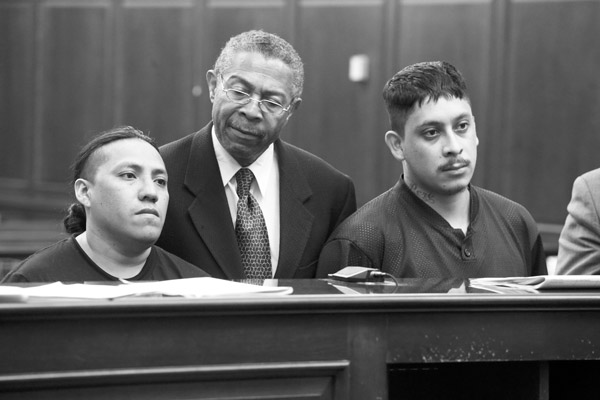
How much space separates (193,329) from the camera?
5.93 ft

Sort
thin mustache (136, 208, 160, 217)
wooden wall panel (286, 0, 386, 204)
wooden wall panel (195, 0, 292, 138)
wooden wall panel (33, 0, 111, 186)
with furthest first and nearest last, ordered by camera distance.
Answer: wooden wall panel (33, 0, 111, 186) < wooden wall panel (195, 0, 292, 138) < wooden wall panel (286, 0, 386, 204) < thin mustache (136, 208, 160, 217)

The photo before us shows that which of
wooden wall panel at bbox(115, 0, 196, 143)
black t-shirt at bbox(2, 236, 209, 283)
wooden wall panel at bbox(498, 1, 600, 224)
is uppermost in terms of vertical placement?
wooden wall panel at bbox(115, 0, 196, 143)

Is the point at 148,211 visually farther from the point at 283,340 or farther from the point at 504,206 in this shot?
the point at 504,206

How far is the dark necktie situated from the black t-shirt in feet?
1.36

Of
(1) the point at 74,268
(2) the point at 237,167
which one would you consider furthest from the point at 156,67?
(1) the point at 74,268

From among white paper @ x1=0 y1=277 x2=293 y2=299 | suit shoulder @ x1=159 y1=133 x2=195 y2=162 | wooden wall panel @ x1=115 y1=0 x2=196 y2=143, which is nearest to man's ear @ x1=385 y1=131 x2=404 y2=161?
suit shoulder @ x1=159 y1=133 x2=195 y2=162

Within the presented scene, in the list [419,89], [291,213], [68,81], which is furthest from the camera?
[68,81]

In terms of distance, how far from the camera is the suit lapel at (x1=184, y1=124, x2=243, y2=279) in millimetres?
2955

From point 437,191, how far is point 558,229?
435 centimetres

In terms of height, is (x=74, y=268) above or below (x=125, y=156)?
below

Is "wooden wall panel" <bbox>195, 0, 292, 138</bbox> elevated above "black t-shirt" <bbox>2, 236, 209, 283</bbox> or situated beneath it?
elevated above

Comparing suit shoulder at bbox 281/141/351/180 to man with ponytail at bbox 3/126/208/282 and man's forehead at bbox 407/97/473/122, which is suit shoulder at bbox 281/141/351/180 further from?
man with ponytail at bbox 3/126/208/282

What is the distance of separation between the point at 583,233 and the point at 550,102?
14.1 feet

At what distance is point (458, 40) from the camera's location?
24.6 ft
